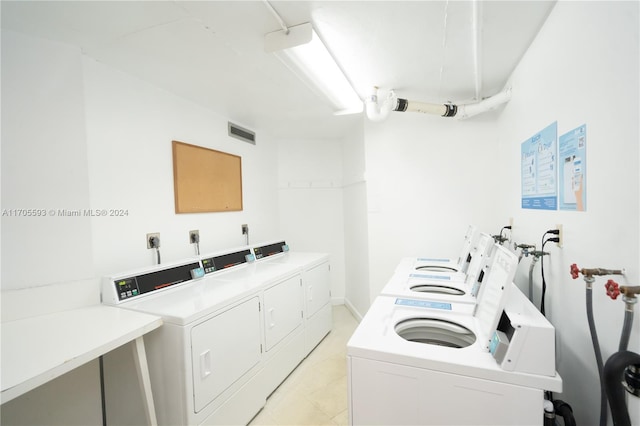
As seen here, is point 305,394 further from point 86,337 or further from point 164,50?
point 164,50

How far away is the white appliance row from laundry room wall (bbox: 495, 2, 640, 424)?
1.79m

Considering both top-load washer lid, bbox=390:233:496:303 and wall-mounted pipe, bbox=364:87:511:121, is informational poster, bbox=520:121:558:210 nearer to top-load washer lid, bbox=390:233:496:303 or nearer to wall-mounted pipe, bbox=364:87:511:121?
top-load washer lid, bbox=390:233:496:303

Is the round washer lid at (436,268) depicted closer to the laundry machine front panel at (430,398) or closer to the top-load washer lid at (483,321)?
the top-load washer lid at (483,321)

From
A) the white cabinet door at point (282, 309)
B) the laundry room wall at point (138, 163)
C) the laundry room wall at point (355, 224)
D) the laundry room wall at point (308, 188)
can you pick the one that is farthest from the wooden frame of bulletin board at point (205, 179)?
the laundry room wall at point (355, 224)

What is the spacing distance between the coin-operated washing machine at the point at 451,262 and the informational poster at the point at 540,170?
1.44 feet

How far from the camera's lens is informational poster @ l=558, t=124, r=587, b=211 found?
1.13m

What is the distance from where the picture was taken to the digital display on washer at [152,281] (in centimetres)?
164

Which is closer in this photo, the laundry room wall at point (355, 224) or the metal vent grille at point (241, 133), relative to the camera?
the metal vent grille at point (241, 133)

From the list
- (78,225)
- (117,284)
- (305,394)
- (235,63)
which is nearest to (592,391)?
(305,394)

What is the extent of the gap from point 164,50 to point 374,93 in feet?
5.49

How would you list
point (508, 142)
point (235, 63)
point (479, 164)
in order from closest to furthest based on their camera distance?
point (235, 63) → point (508, 142) → point (479, 164)

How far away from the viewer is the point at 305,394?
6.79 ft

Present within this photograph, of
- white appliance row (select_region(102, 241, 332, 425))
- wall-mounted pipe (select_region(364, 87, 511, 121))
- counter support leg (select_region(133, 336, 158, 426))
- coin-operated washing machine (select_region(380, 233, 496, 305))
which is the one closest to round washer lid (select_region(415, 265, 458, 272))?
coin-operated washing machine (select_region(380, 233, 496, 305))

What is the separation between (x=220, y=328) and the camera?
1.59m
